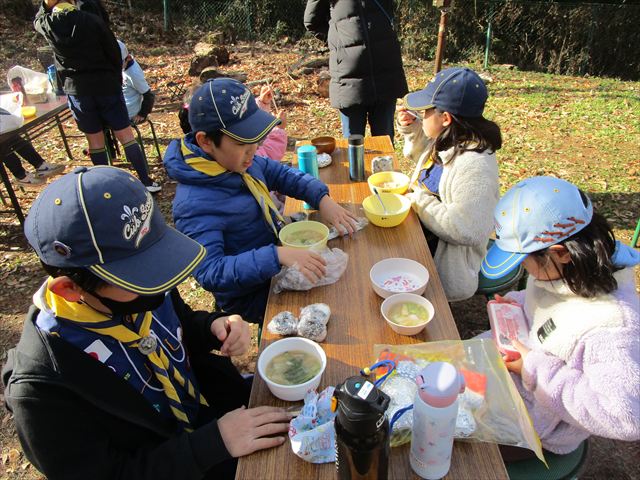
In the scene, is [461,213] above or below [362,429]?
below

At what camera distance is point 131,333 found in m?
1.55

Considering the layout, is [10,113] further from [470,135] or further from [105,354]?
[470,135]

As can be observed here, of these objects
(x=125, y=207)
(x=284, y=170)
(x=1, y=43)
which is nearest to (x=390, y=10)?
(x=284, y=170)

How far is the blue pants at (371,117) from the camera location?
445 cm

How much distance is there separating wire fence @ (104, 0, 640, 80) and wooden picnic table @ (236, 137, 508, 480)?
38.7 ft

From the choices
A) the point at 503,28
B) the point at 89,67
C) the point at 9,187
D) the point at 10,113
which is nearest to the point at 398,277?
the point at 89,67

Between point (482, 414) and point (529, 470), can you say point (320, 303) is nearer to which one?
point (482, 414)

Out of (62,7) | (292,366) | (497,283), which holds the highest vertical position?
(62,7)

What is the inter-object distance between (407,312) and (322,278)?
1.54 ft

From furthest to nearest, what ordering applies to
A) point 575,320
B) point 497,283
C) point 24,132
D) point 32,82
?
point 32,82
point 24,132
point 497,283
point 575,320

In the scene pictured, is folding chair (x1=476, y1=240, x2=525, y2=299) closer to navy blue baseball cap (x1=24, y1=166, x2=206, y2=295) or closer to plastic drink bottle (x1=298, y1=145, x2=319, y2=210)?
plastic drink bottle (x1=298, y1=145, x2=319, y2=210)

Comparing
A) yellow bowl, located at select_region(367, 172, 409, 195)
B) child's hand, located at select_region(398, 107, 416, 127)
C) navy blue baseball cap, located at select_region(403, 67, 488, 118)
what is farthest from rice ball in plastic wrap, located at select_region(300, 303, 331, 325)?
child's hand, located at select_region(398, 107, 416, 127)

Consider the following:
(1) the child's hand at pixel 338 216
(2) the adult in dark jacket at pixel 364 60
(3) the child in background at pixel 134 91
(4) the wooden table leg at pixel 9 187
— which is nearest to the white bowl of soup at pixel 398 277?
(1) the child's hand at pixel 338 216

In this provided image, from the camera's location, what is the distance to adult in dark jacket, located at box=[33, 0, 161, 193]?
4488 mm
